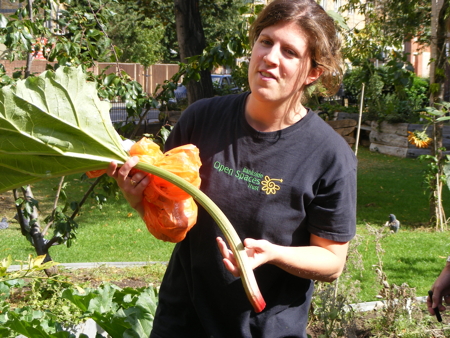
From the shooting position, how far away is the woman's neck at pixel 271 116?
1.97 meters

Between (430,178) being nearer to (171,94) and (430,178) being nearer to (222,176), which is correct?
(171,94)

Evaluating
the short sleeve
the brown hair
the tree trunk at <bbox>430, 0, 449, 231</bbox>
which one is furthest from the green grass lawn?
the brown hair

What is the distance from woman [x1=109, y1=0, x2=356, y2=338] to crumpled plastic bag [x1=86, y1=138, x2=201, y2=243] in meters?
0.06

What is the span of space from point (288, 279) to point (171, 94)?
2944 mm

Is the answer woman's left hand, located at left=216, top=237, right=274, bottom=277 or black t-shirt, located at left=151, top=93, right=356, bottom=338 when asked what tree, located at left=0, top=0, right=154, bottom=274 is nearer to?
black t-shirt, located at left=151, top=93, right=356, bottom=338

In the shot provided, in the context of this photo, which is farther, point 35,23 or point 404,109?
point 404,109

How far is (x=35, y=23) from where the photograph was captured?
4.21m

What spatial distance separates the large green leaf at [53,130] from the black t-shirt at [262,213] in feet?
1.31

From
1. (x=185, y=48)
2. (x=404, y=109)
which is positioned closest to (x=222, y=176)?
(x=185, y=48)

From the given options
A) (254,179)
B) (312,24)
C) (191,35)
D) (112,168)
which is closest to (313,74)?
(312,24)

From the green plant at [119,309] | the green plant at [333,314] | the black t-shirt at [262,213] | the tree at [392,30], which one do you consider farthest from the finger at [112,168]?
the tree at [392,30]

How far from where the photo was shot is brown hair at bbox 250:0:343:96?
6.26 ft

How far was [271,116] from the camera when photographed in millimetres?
1970

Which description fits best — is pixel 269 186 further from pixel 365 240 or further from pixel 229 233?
pixel 365 240
